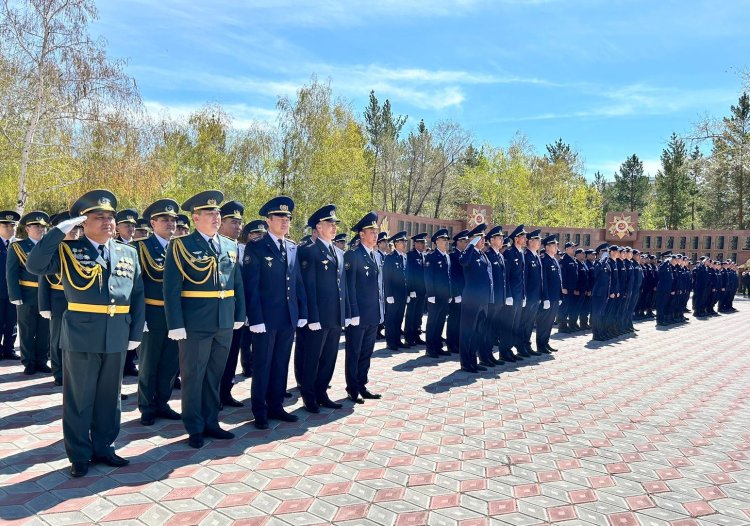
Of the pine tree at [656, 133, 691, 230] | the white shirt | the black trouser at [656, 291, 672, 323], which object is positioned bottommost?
the black trouser at [656, 291, 672, 323]

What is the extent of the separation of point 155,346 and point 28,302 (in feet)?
9.43

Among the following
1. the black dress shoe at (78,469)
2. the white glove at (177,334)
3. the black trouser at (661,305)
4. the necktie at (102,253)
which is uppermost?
the necktie at (102,253)

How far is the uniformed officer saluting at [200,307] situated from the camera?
4477 millimetres

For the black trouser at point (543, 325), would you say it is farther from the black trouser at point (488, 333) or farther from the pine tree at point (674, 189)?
the pine tree at point (674, 189)

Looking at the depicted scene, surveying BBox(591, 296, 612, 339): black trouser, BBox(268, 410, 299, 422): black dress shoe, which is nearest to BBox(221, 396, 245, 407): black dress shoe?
BBox(268, 410, 299, 422): black dress shoe

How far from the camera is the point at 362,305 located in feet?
20.1

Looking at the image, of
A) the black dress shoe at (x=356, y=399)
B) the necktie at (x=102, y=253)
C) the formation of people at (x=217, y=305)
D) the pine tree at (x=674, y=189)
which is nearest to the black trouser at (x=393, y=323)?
the formation of people at (x=217, y=305)

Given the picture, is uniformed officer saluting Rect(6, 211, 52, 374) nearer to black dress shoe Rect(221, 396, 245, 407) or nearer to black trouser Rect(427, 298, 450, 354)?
black dress shoe Rect(221, 396, 245, 407)

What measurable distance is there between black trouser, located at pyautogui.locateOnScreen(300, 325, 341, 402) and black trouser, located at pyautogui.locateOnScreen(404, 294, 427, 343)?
4395 millimetres

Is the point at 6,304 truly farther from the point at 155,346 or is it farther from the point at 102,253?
the point at 102,253

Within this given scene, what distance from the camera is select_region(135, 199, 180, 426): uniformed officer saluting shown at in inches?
204

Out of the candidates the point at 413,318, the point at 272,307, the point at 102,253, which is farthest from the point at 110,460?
the point at 413,318

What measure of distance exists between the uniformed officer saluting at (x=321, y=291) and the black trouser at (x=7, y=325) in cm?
462

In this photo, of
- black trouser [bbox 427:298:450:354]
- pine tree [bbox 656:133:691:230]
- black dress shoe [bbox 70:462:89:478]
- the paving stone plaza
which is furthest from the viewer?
pine tree [bbox 656:133:691:230]
